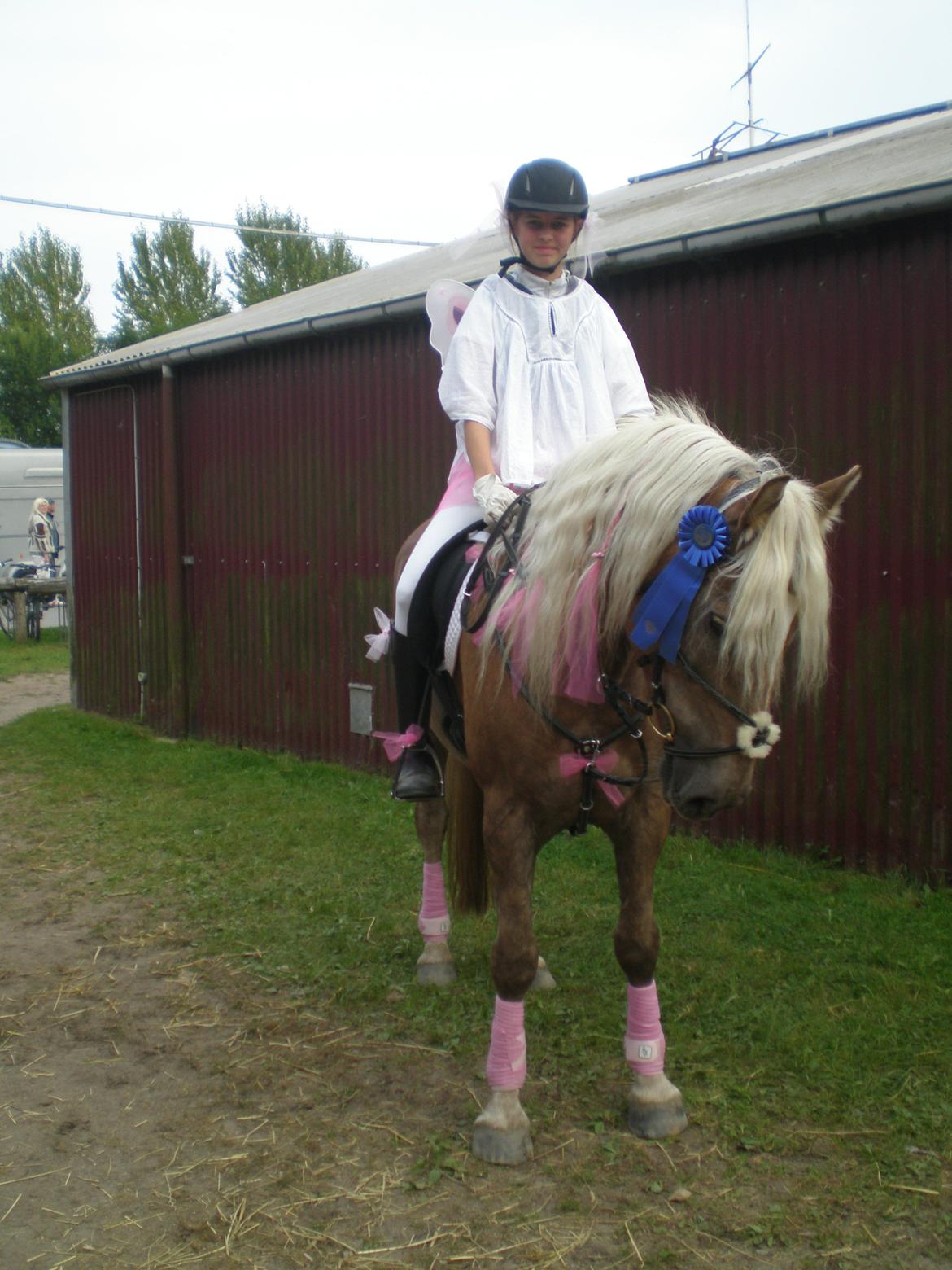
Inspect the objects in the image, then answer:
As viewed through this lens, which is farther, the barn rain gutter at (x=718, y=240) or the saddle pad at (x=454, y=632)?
the barn rain gutter at (x=718, y=240)

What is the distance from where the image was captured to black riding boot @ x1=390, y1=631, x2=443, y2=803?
3.92m

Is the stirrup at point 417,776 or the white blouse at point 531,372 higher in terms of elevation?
the white blouse at point 531,372

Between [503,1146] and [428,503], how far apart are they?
499 centimetres

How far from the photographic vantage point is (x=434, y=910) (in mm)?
4344

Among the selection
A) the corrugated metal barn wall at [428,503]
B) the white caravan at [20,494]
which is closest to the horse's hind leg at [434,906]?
the corrugated metal barn wall at [428,503]

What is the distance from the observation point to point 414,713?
401cm

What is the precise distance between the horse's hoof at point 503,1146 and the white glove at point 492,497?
1719 mm

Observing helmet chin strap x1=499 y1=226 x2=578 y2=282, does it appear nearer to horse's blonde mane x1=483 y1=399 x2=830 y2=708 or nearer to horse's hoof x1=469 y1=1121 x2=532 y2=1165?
horse's blonde mane x1=483 y1=399 x2=830 y2=708

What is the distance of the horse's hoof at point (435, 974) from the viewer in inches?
167

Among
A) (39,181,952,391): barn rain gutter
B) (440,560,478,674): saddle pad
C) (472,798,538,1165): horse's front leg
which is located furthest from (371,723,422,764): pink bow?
(39,181,952,391): barn rain gutter

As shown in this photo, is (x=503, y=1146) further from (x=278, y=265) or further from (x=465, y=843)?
(x=278, y=265)

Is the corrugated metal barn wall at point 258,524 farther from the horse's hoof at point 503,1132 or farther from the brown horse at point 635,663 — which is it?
the horse's hoof at point 503,1132

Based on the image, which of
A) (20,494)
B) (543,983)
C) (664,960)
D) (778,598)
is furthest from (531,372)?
(20,494)

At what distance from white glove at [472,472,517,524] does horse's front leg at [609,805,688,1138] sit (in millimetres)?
930
